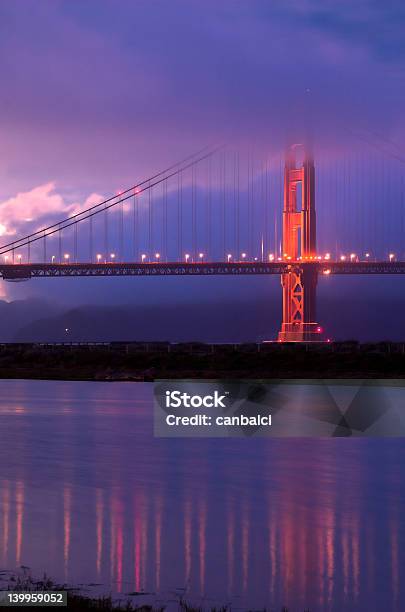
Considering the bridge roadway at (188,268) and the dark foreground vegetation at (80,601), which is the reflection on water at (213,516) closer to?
the dark foreground vegetation at (80,601)

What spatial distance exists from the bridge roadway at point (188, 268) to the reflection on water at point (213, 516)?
4425cm

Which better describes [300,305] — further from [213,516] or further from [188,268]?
[213,516]

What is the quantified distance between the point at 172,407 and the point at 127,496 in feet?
46.0

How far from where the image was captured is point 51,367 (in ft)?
135

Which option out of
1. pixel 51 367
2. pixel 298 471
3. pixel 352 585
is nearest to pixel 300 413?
pixel 298 471

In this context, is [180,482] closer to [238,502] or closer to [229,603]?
[238,502]

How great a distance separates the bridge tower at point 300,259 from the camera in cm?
6328

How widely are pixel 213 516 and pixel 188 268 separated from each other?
53583mm

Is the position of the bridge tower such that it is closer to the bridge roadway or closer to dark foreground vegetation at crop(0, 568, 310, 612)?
the bridge roadway

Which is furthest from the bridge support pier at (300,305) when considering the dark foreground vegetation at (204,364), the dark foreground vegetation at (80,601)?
the dark foreground vegetation at (80,601)

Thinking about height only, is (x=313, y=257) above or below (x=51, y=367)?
above

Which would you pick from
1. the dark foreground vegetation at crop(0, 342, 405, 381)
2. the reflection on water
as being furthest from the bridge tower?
the reflection on water

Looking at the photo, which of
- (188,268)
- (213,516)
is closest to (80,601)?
(213,516)

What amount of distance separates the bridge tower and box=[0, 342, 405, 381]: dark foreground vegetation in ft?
A: 60.9
